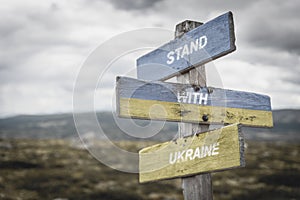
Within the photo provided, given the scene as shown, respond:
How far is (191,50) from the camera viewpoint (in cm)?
427

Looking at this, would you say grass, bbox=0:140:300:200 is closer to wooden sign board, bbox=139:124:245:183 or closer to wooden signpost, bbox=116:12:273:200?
wooden sign board, bbox=139:124:245:183

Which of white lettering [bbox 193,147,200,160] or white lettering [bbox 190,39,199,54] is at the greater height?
white lettering [bbox 190,39,199,54]

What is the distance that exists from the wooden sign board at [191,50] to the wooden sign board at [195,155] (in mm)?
731

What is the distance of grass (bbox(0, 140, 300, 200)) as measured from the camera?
22297 millimetres

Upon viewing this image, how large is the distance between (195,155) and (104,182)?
22.9 meters

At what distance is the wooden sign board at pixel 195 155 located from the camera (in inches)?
143

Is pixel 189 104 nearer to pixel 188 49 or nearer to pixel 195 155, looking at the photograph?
pixel 195 155

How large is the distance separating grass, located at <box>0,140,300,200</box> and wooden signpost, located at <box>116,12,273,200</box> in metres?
17.5

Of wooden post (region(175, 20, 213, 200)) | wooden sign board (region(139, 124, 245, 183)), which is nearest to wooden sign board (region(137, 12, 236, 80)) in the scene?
wooden post (region(175, 20, 213, 200))

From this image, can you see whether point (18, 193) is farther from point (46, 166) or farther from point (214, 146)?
point (214, 146)

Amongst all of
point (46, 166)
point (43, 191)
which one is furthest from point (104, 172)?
point (43, 191)

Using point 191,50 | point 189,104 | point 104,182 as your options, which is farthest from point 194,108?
point 104,182

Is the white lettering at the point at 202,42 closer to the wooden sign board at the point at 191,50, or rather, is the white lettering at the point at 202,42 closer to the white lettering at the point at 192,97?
the wooden sign board at the point at 191,50

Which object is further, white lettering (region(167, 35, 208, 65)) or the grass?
the grass
